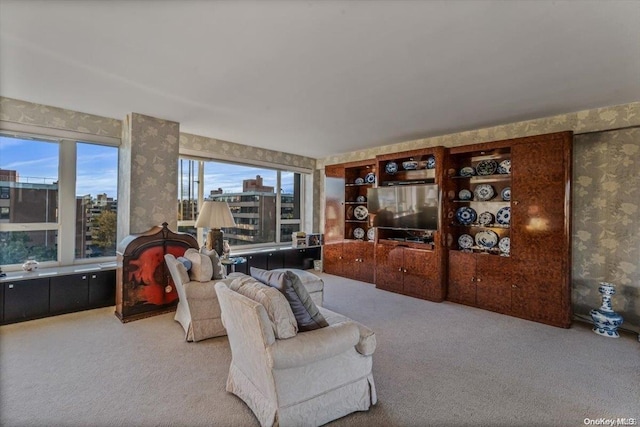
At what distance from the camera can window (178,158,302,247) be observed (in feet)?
17.0

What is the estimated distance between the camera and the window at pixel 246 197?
5.19 meters

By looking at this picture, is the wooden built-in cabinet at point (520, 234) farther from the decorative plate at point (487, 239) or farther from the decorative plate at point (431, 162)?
the decorative plate at point (431, 162)

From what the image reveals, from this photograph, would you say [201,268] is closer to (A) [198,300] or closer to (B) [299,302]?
(A) [198,300]

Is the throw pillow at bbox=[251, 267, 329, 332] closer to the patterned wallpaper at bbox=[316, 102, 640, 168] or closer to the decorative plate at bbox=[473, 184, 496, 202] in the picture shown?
the decorative plate at bbox=[473, 184, 496, 202]

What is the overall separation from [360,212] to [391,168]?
3.97ft

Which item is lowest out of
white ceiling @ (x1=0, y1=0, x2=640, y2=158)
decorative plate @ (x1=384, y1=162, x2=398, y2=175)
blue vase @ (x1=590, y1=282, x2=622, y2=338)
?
blue vase @ (x1=590, y1=282, x2=622, y2=338)

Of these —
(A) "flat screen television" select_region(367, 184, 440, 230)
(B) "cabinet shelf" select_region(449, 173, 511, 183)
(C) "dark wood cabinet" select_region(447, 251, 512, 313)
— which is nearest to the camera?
(C) "dark wood cabinet" select_region(447, 251, 512, 313)

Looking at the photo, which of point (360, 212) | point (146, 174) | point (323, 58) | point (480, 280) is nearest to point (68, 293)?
point (146, 174)

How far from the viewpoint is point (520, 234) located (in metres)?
3.89

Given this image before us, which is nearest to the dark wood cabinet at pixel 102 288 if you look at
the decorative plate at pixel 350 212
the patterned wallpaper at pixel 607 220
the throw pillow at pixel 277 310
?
the throw pillow at pixel 277 310

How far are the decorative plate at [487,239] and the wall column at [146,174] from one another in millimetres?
4425

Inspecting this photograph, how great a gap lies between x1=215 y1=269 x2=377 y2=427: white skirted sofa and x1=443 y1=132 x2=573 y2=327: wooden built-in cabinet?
2.78 metres

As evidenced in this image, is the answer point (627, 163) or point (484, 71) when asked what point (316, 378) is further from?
point (627, 163)

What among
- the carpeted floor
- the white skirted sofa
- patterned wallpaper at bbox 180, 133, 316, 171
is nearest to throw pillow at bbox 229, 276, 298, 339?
the white skirted sofa
